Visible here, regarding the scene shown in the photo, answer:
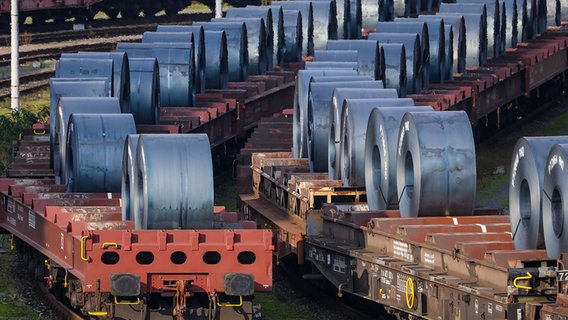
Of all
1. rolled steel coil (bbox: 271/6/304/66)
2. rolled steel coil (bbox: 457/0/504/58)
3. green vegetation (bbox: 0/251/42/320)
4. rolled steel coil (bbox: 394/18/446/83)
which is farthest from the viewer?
rolled steel coil (bbox: 271/6/304/66)

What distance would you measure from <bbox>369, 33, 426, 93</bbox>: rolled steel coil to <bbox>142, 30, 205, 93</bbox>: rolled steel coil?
3780mm

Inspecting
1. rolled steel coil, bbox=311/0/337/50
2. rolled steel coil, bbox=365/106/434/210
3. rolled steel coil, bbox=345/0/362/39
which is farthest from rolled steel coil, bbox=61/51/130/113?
rolled steel coil, bbox=345/0/362/39

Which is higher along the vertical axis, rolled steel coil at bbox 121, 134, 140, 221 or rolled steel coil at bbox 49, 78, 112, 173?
rolled steel coil at bbox 49, 78, 112, 173

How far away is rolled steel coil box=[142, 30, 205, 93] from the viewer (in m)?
38.5

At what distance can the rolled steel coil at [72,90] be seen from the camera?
29166 millimetres

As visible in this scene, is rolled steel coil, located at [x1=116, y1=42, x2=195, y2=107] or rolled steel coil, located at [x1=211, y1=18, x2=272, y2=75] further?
rolled steel coil, located at [x1=211, y1=18, x2=272, y2=75]

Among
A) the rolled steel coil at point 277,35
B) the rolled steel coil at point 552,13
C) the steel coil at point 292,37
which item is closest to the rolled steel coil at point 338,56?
the rolled steel coil at point 277,35

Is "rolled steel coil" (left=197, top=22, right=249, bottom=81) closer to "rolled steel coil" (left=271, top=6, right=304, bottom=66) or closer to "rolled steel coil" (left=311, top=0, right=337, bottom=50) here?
"rolled steel coil" (left=271, top=6, right=304, bottom=66)

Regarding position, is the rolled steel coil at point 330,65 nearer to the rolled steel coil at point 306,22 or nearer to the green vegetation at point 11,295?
the green vegetation at point 11,295

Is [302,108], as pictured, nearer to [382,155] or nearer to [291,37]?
[382,155]

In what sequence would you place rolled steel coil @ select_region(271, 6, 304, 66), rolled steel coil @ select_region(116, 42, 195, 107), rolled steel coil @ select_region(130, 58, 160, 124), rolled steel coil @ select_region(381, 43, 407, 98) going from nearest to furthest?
rolled steel coil @ select_region(130, 58, 160, 124) < rolled steel coil @ select_region(381, 43, 407, 98) < rolled steel coil @ select_region(116, 42, 195, 107) < rolled steel coil @ select_region(271, 6, 304, 66)

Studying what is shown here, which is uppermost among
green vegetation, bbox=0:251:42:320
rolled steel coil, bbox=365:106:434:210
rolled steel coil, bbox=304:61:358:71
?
rolled steel coil, bbox=304:61:358:71

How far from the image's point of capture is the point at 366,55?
35875 mm

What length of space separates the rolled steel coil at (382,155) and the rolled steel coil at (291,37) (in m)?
19.7
